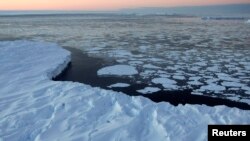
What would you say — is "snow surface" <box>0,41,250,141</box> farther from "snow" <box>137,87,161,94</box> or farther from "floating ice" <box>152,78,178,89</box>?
"floating ice" <box>152,78,178,89</box>

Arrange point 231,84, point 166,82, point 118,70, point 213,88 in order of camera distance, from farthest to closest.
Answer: point 118,70
point 166,82
point 231,84
point 213,88


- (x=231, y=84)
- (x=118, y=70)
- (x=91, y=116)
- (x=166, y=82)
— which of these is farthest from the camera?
(x=118, y=70)

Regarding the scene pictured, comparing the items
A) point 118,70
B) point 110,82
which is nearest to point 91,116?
point 110,82

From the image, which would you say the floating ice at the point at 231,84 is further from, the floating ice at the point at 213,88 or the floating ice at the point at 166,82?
the floating ice at the point at 166,82

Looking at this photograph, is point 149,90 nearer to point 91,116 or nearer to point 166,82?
point 166,82

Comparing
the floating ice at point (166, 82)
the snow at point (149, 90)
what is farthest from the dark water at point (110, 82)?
the floating ice at point (166, 82)

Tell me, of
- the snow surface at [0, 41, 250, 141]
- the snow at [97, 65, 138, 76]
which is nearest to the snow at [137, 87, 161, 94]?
the snow surface at [0, 41, 250, 141]
